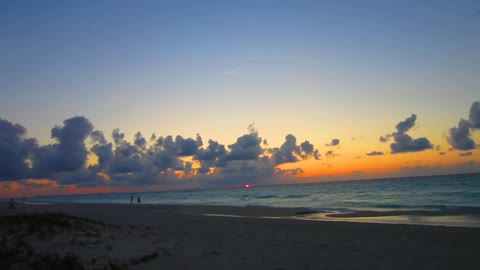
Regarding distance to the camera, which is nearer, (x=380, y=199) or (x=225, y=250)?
(x=225, y=250)

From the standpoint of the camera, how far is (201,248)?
1341cm

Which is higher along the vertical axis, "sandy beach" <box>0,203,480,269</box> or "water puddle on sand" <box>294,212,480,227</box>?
"sandy beach" <box>0,203,480,269</box>

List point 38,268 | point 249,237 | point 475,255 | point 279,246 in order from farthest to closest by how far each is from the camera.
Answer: point 249,237, point 279,246, point 475,255, point 38,268

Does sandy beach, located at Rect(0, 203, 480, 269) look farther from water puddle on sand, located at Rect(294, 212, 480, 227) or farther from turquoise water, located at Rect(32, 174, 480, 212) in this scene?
turquoise water, located at Rect(32, 174, 480, 212)

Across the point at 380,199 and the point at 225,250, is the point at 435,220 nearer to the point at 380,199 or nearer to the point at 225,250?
the point at 225,250

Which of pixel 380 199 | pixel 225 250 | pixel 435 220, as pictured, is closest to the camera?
pixel 225 250

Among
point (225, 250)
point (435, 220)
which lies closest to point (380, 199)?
point (435, 220)

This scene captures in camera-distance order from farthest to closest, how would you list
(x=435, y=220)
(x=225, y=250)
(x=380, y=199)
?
(x=380, y=199) → (x=435, y=220) → (x=225, y=250)

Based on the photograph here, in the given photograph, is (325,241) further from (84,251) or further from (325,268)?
(84,251)

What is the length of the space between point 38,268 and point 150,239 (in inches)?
247

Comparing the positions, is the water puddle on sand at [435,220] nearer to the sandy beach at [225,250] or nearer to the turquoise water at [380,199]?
the sandy beach at [225,250]

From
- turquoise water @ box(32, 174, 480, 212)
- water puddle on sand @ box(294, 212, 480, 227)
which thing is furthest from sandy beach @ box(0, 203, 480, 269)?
turquoise water @ box(32, 174, 480, 212)

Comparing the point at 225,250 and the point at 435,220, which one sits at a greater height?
the point at 225,250

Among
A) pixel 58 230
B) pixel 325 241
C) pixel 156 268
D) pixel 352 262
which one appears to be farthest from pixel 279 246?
pixel 58 230
